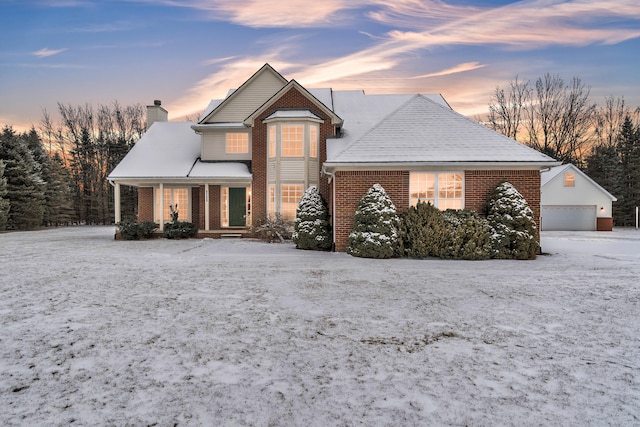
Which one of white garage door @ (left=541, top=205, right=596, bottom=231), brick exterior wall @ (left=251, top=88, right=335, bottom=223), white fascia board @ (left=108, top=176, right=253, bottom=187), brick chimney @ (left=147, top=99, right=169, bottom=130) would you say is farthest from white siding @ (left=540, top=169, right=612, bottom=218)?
brick chimney @ (left=147, top=99, right=169, bottom=130)

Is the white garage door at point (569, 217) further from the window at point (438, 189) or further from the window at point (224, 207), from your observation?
the window at point (224, 207)

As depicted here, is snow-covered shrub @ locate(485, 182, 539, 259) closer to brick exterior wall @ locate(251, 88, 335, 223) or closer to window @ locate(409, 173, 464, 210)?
window @ locate(409, 173, 464, 210)

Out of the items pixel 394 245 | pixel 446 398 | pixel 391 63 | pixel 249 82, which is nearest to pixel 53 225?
pixel 249 82

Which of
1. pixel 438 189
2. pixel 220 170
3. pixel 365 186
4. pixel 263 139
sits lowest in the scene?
pixel 438 189

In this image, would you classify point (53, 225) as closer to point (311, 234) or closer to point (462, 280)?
point (311, 234)

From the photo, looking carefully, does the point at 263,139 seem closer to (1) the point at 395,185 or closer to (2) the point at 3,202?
(1) the point at 395,185

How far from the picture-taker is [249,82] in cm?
2081

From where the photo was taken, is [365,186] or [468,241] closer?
[468,241]

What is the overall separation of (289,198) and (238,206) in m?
3.49

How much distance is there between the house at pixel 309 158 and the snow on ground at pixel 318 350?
5.52 meters

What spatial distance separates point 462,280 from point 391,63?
1662 cm

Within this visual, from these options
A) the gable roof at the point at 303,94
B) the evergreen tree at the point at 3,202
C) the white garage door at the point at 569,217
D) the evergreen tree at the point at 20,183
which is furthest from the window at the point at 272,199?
the white garage door at the point at 569,217

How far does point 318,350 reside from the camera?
13.8 feet

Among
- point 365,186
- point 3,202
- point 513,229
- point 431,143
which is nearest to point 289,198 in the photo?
point 365,186
